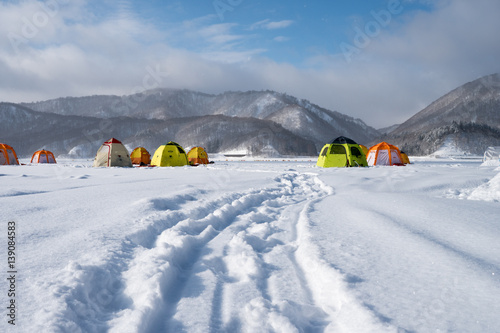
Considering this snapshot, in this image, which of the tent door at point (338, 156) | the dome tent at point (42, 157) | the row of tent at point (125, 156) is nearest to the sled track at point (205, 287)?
the tent door at point (338, 156)

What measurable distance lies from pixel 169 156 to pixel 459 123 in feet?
292

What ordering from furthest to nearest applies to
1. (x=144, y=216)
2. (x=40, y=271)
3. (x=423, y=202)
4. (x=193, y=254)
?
1. (x=423, y=202)
2. (x=144, y=216)
3. (x=193, y=254)
4. (x=40, y=271)

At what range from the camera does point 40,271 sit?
7.75 ft

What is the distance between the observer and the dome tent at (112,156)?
20.3m

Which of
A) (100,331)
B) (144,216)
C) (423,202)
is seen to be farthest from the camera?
(423,202)

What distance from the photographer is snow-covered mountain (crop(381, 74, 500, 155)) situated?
73625mm

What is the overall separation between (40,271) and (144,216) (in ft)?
6.58

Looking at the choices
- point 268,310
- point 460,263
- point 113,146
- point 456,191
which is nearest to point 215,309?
point 268,310

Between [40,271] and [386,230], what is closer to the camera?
[40,271]

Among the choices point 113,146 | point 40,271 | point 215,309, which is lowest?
point 215,309

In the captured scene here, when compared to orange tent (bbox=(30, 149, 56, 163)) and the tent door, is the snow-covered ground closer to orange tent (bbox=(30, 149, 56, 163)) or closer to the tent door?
the tent door

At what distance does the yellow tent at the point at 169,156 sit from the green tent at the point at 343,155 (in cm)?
1061

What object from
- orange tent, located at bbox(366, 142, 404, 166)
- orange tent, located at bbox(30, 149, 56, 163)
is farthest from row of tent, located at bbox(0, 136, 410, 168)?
orange tent, located at bbox(30, 149, 56, 163)

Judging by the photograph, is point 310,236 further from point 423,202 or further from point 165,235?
point 423,202
